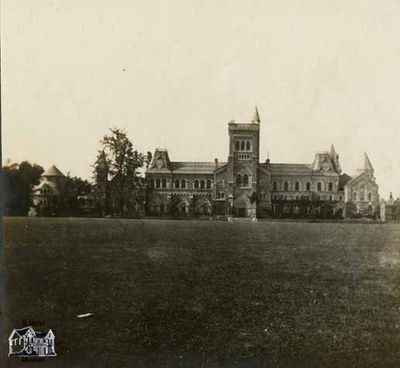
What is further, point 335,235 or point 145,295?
point 335,235

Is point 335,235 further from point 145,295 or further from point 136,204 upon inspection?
point 145,295

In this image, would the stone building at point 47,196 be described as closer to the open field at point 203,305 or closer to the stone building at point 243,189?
the open field at point 203,305

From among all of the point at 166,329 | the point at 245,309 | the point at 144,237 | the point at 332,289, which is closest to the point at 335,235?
the point at 144,237

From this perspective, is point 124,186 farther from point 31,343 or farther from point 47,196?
point 31,343

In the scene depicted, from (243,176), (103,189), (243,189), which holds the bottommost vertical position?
(103,189)

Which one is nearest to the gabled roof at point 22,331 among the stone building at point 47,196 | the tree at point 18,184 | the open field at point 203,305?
the open field at point 203,305

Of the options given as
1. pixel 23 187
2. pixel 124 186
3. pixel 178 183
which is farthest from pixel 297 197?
pixel 23 187
